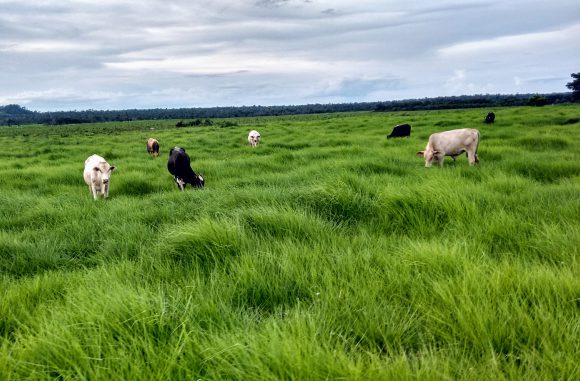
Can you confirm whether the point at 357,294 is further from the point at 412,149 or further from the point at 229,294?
the point at 412,149

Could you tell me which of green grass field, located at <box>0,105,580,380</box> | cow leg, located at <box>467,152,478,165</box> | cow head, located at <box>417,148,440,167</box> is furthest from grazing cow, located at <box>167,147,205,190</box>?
cow leg, located at <box>467,152,478,165</box>

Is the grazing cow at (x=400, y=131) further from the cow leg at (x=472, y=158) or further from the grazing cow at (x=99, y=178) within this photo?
the grazing cow at (x=99, y=178)

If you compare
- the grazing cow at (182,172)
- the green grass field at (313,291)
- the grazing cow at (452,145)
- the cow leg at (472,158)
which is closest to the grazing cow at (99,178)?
the grazing cow at (182,172)

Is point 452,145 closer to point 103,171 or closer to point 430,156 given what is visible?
point 430,156

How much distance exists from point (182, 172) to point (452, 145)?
23.5 feet

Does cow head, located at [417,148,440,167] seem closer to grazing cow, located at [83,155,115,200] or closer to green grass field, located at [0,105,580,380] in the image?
green grass field, located at [0,105,580,380]

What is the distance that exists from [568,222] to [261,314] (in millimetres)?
3042

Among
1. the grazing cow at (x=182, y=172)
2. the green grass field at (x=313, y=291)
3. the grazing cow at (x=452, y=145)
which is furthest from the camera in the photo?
the grazing cow at (x=452, y=145)

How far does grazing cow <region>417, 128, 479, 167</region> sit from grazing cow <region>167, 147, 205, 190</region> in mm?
5785

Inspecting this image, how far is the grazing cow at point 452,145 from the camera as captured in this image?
10.3 metres

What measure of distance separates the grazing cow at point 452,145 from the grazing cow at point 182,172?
5785 mm

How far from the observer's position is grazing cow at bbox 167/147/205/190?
30.3 feet

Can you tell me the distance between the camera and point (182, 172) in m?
9.49

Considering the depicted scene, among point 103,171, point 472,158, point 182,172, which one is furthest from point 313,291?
point 472,158
